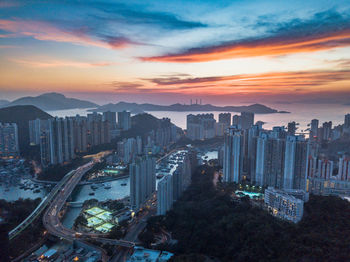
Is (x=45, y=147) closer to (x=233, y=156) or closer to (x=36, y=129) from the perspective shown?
(x=36, y=129)

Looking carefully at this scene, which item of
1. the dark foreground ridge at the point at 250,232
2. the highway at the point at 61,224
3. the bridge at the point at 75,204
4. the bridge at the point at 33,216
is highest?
the dark foreground ridge at the point at 250,232

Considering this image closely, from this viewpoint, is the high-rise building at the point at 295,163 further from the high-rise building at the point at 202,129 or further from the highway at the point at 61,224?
the high-rise building at the point at 202,129

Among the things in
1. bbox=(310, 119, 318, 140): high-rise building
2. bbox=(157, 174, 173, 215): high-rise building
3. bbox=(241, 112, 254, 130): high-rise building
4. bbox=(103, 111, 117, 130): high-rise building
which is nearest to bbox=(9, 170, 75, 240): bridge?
bbox=(157, 174, 173, 215): high-rise building

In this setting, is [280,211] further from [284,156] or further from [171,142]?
[171,142]

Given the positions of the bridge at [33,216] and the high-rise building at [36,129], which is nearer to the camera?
the bridge at [33,216]

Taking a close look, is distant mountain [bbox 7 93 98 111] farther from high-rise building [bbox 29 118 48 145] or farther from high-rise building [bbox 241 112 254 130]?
high-rise building [bbox 241 112 254 130]

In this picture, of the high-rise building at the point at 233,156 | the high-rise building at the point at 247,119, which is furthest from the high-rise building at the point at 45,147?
the high-rise building at the point at 247,119

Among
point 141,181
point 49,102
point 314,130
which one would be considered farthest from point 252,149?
point 49,102
